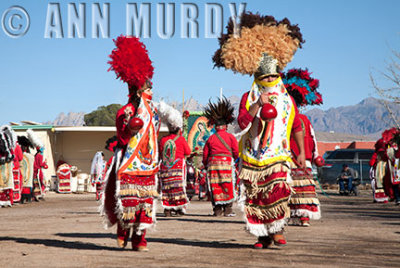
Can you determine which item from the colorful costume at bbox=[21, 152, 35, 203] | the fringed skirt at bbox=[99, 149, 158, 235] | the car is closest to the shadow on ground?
the fringed skirt at bbox=[99, 149, 158, 235]

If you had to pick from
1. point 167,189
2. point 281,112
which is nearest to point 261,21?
point 281,112

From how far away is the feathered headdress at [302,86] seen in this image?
10.6 m

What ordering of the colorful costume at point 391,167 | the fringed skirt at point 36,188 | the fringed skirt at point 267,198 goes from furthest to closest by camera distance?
1. the fringed skirt at point 36,188
2. the colorful costume at point 391,167
3. the fringed skirt at point 267,198

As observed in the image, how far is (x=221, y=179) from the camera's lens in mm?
13852

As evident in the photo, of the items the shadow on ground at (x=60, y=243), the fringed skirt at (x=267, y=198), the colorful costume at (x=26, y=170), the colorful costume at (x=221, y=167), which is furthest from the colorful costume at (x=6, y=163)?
the fringed skirt at (x=267, y=198)

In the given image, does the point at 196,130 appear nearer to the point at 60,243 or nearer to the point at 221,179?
the point at 221,179

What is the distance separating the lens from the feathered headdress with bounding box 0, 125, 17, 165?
724 inches

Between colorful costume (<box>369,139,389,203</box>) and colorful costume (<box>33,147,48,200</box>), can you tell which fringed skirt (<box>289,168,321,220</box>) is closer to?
colorful costume (<box>369,139,389,203</box>)

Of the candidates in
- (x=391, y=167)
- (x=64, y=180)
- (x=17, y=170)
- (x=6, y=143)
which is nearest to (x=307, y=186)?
(x=391, y=167)

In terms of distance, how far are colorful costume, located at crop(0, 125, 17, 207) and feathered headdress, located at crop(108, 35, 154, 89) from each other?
11.4 m

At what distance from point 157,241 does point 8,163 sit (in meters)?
11.1

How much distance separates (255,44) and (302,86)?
2.92 metres

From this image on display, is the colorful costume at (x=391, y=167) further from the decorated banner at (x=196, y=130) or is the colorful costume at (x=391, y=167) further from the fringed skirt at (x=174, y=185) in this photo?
the decorated banner at (x=196, y=130)

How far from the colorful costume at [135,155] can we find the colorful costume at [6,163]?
11.4 meters
